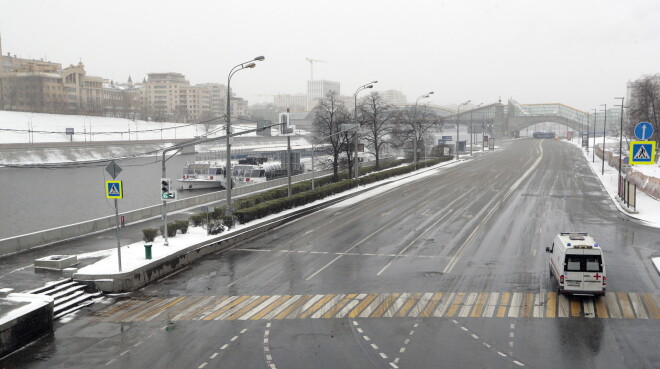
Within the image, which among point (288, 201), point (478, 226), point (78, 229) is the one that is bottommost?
point (478, 226)

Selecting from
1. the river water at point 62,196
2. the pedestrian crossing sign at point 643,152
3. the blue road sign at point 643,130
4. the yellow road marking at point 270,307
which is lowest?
the river water at point 62,196

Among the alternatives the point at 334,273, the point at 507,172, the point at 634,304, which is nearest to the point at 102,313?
the point at 334,273

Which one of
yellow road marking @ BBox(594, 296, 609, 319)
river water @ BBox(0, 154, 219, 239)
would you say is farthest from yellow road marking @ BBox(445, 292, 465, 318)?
river water @ BBox(0, 154, 219, 239)

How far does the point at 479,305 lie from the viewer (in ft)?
60.3

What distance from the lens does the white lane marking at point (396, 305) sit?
17469 mm

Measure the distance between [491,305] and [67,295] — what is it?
14.7 meters

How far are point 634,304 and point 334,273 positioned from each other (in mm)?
10844

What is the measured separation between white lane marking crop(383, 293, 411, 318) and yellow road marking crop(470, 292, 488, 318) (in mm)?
2337

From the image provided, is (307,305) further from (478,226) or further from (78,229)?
(78,229)

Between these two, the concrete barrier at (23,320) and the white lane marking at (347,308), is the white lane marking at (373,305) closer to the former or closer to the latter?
the white lane marking at (347,308)

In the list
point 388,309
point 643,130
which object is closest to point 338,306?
point 388,309

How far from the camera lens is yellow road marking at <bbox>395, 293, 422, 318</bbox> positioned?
1745 centimetres

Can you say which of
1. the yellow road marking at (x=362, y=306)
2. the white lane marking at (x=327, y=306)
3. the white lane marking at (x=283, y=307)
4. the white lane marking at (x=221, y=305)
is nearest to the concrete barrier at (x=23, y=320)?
the white lane marking at (x=221, y=305)

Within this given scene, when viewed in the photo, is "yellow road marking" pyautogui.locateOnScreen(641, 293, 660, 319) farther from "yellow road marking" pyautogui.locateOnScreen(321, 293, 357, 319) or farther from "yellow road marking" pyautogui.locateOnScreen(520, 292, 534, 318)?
"yellow road marking" pyautogui.locateOnScreen(321, 293, 357, 319)
